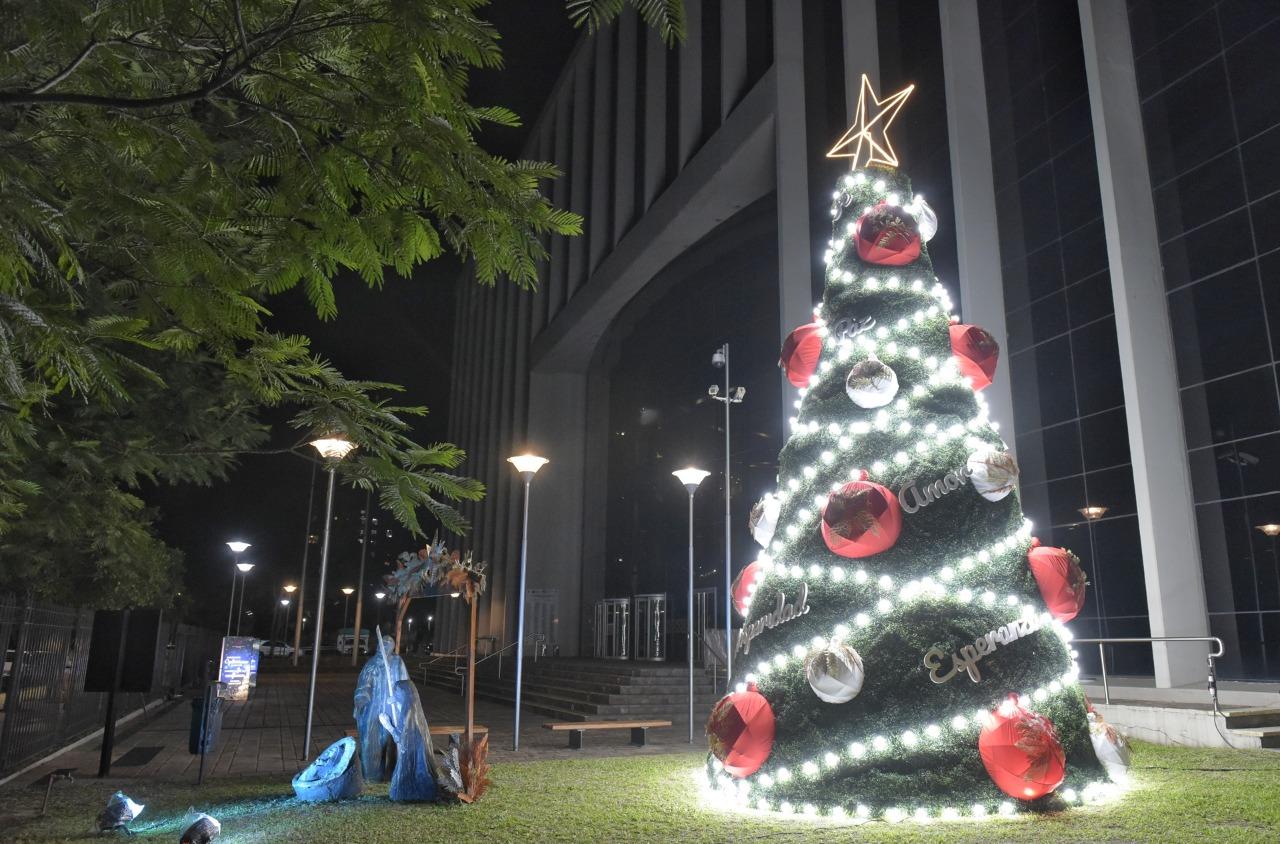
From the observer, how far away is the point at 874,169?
970 centimetres

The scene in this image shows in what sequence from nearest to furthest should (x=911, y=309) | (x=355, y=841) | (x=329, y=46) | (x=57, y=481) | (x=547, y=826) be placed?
1. (x=329, y=46)
2. (x=355, y=841)
3. (x=547, y=826)
4. (x=911, y=309)
5. (x=57, y=481)

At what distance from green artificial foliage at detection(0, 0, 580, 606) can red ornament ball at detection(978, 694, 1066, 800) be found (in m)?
5.26

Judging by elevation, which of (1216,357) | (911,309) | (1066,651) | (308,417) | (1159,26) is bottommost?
(1066,651)

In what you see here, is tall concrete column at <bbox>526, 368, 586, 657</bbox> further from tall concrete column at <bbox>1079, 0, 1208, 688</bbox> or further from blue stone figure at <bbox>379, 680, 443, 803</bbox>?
blue stone figure at <bbox>379, 680, 443, 803</bbox>

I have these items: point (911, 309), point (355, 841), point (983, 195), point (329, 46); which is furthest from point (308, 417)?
point (983, 195)

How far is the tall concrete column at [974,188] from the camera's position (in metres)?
16.8

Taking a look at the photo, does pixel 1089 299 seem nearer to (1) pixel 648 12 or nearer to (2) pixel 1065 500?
(2) pixel 1065 500

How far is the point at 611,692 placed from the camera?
20469 mm

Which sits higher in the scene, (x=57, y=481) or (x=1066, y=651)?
(x=57, y=481)

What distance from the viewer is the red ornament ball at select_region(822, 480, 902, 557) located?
24.7 feet

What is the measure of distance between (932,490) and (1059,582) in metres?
1.30

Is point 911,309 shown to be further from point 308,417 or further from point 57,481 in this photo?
point 57,481

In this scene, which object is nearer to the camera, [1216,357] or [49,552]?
[49,552]

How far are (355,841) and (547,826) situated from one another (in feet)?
4.91
